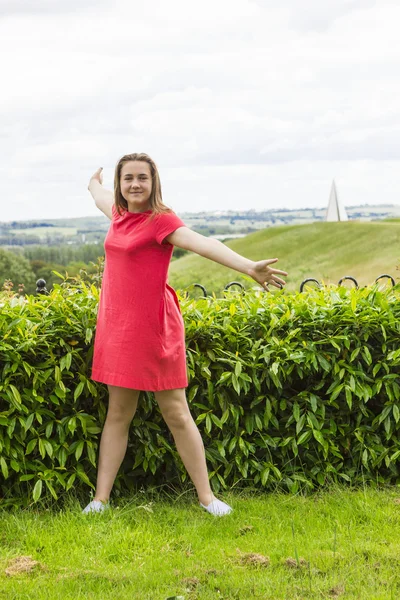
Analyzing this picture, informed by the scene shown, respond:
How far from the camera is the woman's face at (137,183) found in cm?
380

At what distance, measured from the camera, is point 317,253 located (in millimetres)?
36219

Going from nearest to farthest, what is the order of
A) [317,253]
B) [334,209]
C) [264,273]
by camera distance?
[264,273]
[317,253]
[334,209]

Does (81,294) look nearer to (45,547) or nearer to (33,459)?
(33,459)

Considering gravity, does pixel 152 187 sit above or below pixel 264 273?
above

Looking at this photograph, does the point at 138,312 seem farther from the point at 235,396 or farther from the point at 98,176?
the point at 98,176

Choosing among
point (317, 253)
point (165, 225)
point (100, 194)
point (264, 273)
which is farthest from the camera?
point (317, 253)

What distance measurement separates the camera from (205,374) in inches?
165

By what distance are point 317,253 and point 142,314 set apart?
33043mm

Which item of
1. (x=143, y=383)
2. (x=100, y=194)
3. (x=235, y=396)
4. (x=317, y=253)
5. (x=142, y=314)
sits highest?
(x=100, y=194)

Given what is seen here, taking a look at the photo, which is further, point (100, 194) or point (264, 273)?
point (100, 194)

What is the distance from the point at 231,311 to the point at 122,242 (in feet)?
2.99

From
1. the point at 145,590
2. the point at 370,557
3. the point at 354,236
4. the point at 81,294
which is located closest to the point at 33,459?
the point at 81,294

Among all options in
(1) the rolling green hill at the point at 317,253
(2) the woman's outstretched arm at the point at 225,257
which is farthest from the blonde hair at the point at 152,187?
(1) the rolling green hill at the point at 317,253

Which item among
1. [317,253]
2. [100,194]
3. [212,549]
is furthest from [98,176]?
[317,253]
